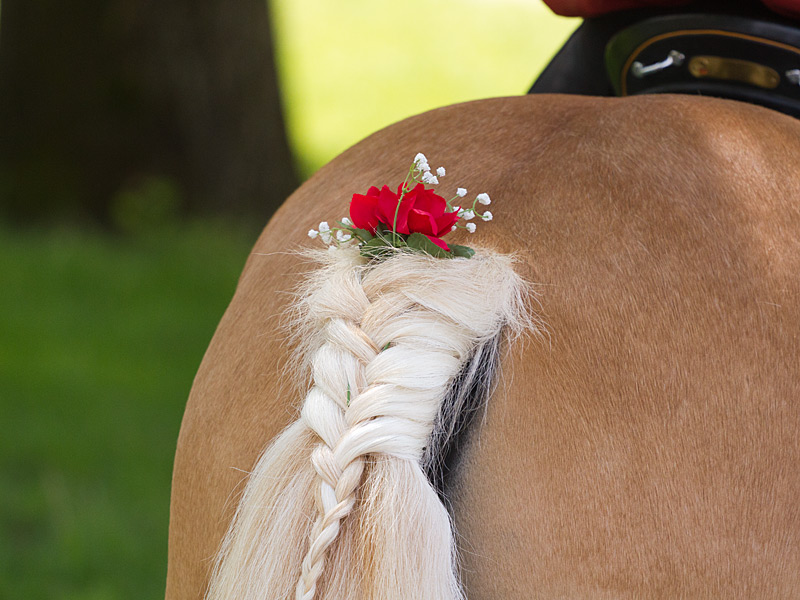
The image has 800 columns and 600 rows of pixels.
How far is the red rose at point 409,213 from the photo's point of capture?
2.35ft

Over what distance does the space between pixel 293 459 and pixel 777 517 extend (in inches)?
15.3

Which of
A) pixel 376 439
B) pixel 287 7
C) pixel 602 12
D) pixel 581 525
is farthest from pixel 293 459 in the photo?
pixel 287 7

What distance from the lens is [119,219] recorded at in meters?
3.96

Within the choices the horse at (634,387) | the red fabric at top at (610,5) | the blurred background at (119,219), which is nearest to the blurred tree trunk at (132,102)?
the blurred background at (119,219)

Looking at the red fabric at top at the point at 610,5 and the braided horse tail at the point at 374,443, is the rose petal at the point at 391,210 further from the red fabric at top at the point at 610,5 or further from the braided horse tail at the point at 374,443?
the red fabric at top at the point at 610,5

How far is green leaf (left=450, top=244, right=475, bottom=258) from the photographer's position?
0.72 m

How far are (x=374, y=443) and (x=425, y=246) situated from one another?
0.17 m

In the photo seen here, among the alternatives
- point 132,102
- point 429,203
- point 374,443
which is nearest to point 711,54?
point 429,203

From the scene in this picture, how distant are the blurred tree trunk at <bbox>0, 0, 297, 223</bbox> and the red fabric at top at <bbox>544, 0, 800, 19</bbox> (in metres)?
2.88

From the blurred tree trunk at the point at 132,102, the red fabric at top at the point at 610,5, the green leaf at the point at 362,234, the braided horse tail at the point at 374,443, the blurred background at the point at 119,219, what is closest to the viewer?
the braided horse tail at the point at 374,443

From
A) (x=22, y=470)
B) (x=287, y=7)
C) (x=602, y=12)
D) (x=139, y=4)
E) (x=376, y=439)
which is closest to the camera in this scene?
(x=376, y=439)

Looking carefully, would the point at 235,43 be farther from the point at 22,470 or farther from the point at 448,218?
the point at 448,218

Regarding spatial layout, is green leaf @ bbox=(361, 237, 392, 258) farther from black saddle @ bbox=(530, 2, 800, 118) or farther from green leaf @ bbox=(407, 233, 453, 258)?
black saddle @ bbox=(530, 2, 800, 118)

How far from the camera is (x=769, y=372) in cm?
69
